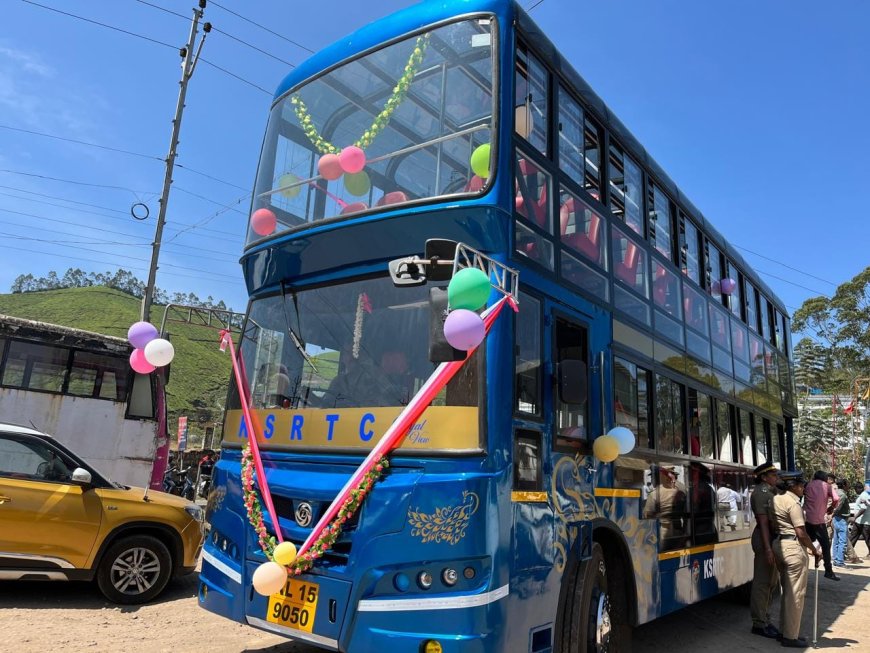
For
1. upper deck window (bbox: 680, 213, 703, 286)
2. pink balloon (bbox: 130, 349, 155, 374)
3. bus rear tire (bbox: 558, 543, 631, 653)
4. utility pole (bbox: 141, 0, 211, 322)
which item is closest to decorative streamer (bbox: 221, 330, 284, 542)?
pink balloon (bbox: 130, 349, 155, 374)

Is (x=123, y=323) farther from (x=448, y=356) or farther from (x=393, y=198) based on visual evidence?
(x=448, y=356)

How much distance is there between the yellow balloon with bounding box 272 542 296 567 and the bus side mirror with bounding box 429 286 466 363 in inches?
57.9

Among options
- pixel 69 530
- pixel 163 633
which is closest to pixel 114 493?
pixel 69 530

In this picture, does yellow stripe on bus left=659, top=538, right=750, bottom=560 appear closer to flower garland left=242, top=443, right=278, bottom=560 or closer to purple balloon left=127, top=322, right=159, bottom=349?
flower garland left=242, top=443, right=278, bottom=560

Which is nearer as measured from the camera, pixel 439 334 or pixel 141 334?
pixel 439 334

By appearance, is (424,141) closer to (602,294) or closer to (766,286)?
(602,294)

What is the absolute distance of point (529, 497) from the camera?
13.5 feet

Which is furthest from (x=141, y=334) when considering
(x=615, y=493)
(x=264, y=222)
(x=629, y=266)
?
(x=629, y=266)

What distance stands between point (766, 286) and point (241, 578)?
10249 millimetres

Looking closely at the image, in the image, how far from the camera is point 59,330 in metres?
10.5

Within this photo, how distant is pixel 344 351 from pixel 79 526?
417 cm

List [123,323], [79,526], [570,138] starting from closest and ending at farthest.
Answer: [570,138] → [79,526] → [123,323]

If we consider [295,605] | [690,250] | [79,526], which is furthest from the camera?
[690,250]

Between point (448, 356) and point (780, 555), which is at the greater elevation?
point (448, 356)
